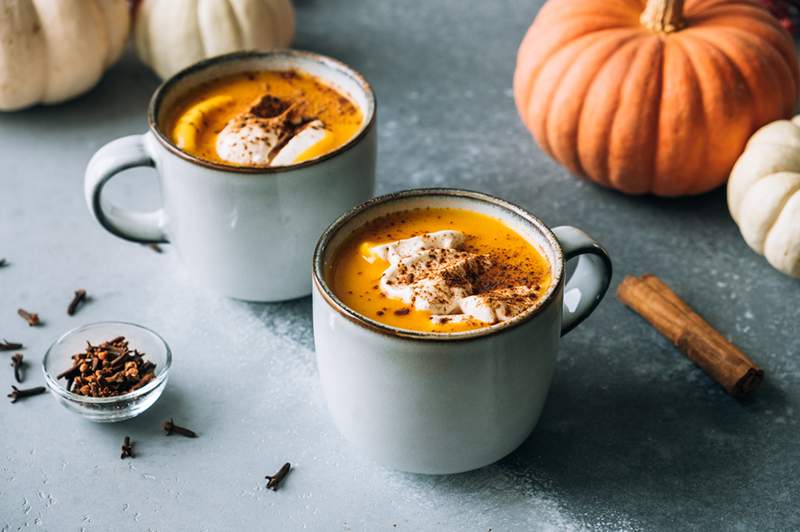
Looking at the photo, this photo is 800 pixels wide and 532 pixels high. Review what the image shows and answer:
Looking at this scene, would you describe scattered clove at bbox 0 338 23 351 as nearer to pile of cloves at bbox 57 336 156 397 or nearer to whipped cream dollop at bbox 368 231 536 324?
pile of cloves at bbox 57 336 156 397

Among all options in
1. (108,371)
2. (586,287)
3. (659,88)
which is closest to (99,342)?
(108,371)

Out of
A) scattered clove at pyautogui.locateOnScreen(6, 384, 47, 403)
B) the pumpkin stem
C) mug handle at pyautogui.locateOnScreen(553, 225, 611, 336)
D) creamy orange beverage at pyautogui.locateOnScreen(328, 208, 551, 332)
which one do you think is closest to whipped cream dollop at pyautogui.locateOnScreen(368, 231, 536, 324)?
creamy orange beverage at pyautogui.locateOnScreen(328, 208, 551, 332)

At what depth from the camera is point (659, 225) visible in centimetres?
181

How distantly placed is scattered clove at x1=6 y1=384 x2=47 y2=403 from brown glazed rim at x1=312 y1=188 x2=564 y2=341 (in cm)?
48

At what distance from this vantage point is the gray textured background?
1310 mm

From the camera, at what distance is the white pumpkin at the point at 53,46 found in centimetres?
194

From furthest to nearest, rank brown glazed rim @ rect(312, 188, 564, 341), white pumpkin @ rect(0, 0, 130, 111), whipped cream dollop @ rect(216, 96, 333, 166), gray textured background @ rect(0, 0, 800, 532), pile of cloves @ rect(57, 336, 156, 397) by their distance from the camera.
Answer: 1. white pumpkin @ rect(0, 0, 130, 111)
2. whipped cream dollop @ rect(216, 96, 333, 166)
3. pile of cloves @ rect(57, 336, 156, 397)
4. gray textured background @ rect(0, 0, 800, 532)
5. brown glazed rim @ rect(312, 188, 564, 341)

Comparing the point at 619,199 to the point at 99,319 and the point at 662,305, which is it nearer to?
the point at 662,305

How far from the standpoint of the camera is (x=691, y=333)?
5.00ft

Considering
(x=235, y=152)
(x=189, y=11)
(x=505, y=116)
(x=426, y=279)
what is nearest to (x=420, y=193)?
(x=426, y=279)

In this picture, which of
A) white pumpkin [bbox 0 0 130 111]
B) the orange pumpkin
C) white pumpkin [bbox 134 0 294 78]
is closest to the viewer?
the orange pumpkin

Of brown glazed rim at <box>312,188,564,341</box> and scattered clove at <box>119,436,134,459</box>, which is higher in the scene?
brown glazed rim at <box>312,188,564,341</box>

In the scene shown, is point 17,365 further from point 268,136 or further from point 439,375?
point 439,375

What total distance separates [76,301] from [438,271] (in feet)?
2.10
